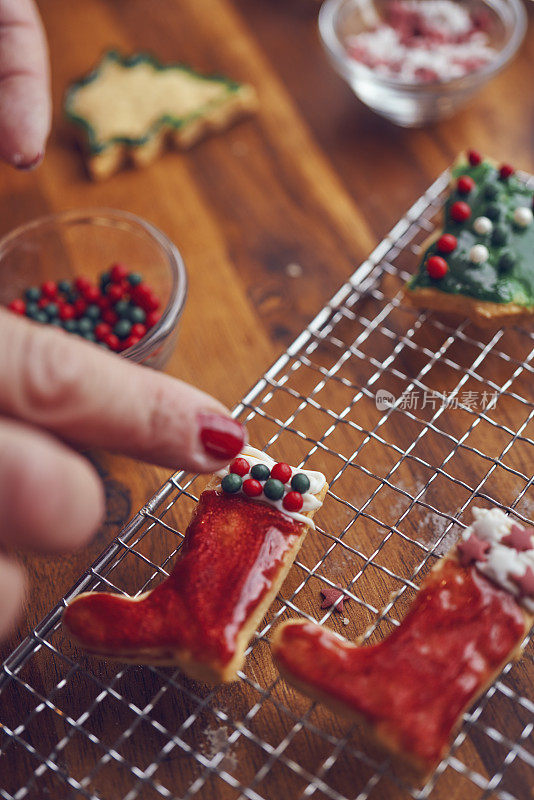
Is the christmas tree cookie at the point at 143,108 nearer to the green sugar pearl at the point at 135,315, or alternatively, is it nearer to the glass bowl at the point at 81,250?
the glass bowl at the point at 81,250

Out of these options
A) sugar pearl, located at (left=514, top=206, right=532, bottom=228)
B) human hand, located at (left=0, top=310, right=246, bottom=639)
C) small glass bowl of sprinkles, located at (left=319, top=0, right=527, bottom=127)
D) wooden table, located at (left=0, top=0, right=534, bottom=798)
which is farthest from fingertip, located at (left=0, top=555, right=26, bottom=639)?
small glass bowl of sprinkles, located at (left=319, top=0, right=527, bottom=127)

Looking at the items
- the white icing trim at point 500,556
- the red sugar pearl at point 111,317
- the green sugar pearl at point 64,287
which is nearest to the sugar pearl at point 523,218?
the white icing trim at point 500,556

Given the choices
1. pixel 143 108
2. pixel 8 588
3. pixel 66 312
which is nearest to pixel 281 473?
pixel 8 588

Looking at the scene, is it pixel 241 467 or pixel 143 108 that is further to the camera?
pixel 143 108

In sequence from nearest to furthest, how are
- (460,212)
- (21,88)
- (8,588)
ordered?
(8,588), (21,88), (460,212)

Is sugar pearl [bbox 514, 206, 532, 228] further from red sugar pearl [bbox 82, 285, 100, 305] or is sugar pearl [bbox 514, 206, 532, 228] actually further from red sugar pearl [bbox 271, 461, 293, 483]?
red sugar pearl [bbox 82, 285, 100, 305]

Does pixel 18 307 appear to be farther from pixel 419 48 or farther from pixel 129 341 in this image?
pixel 419 48
